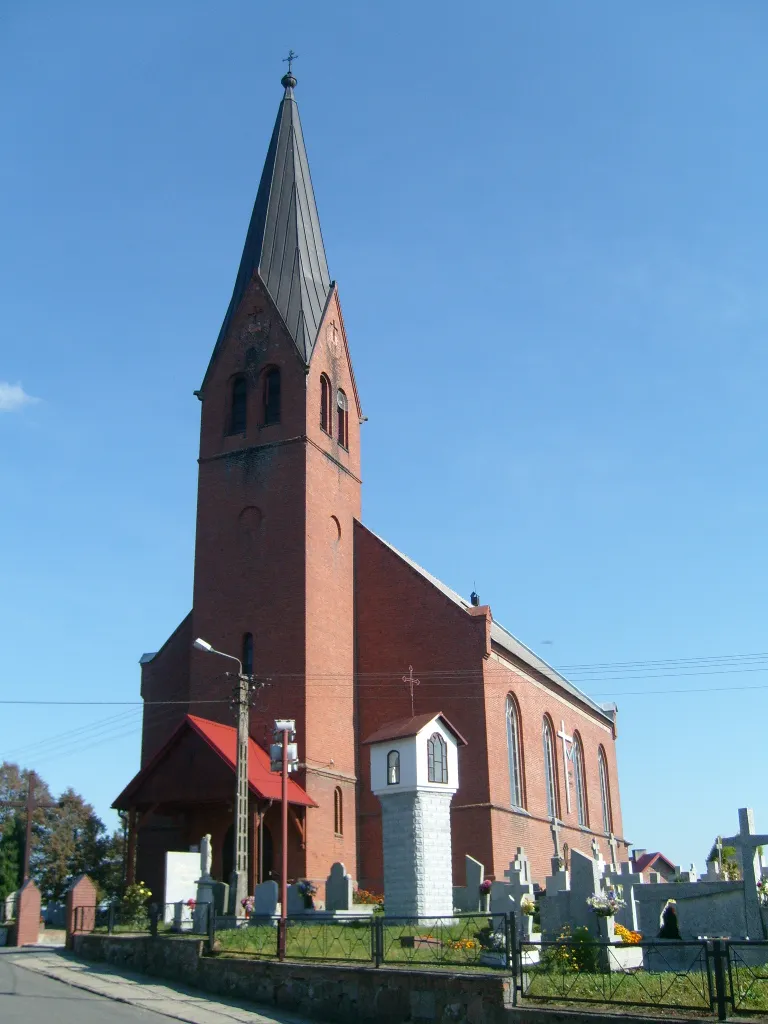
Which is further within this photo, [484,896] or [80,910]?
[484,896]

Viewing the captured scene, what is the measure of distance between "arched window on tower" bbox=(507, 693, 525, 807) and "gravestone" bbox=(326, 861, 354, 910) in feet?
37.7

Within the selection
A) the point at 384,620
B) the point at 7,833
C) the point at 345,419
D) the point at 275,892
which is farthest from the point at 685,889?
the point at 7,833

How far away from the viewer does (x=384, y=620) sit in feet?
107

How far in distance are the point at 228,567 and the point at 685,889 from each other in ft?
56.5

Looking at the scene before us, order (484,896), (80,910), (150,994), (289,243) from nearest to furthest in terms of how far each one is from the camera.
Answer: (150,994) → (80,910) → (484,896) → (289,243)

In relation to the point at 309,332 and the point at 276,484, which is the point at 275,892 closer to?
the point at 276,484

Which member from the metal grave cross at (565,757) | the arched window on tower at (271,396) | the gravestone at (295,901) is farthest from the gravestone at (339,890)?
the metal grave cross at (565,757)

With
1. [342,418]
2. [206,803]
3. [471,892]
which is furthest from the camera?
[342,418]

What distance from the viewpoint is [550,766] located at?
3869 cm

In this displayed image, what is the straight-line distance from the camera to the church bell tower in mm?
29141

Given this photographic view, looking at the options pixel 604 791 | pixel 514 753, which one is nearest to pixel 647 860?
pixel 604 791

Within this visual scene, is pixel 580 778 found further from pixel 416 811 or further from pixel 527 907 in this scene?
pixel 527 907

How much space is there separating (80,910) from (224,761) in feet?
17.0

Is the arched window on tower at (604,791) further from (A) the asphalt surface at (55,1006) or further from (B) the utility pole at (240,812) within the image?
(A) the asphalt surface at (55,1006)
